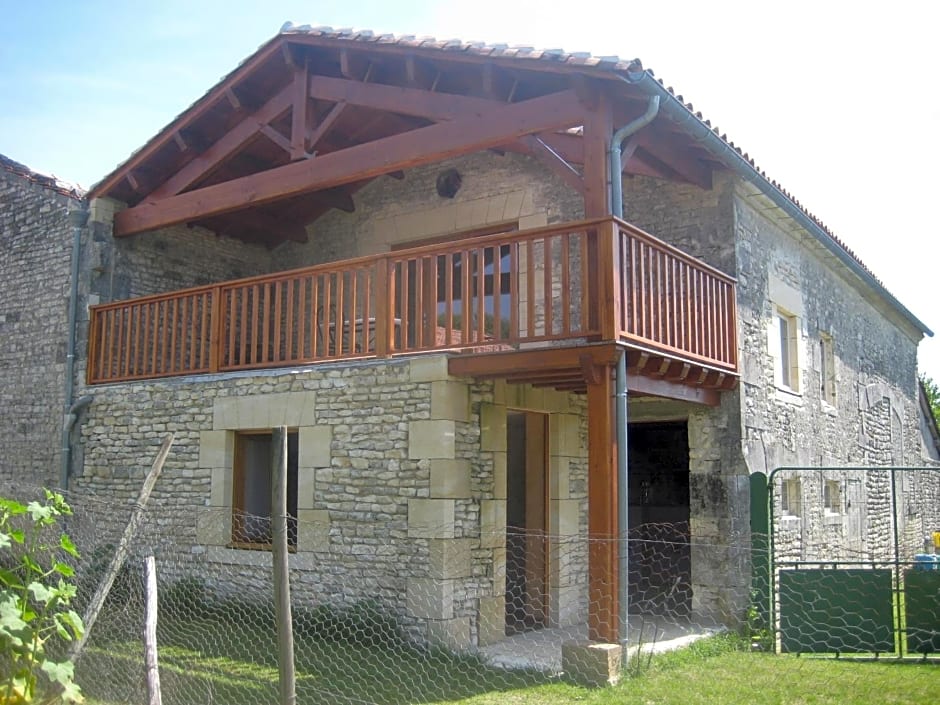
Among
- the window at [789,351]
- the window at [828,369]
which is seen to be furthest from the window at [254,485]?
the window at [828,369]

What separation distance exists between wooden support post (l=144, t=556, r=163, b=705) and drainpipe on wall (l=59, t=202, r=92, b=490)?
222 inches

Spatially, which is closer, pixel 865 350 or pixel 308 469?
pixel 308 469

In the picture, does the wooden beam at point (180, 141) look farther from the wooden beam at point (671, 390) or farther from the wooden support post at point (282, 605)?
the wooden support post at point (282, 605)

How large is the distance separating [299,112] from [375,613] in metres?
5.00

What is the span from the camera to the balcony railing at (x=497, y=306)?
715 cm

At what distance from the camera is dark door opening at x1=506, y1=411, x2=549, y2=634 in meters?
8.89

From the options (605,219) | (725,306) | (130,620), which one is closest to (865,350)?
(725,306)

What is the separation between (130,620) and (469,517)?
3.02 metres

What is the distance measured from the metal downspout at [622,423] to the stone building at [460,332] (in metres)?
0.03

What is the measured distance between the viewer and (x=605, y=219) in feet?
22.9

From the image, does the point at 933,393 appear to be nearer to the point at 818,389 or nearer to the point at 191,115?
the point at 818,389

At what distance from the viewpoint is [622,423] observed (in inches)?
272

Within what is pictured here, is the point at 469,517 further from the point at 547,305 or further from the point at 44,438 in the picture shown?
the point at 44,438

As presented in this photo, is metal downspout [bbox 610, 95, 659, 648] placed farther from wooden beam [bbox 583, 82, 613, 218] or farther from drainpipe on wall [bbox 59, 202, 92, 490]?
drainpipe on wall [bbox 59, 202, 92, 490]
